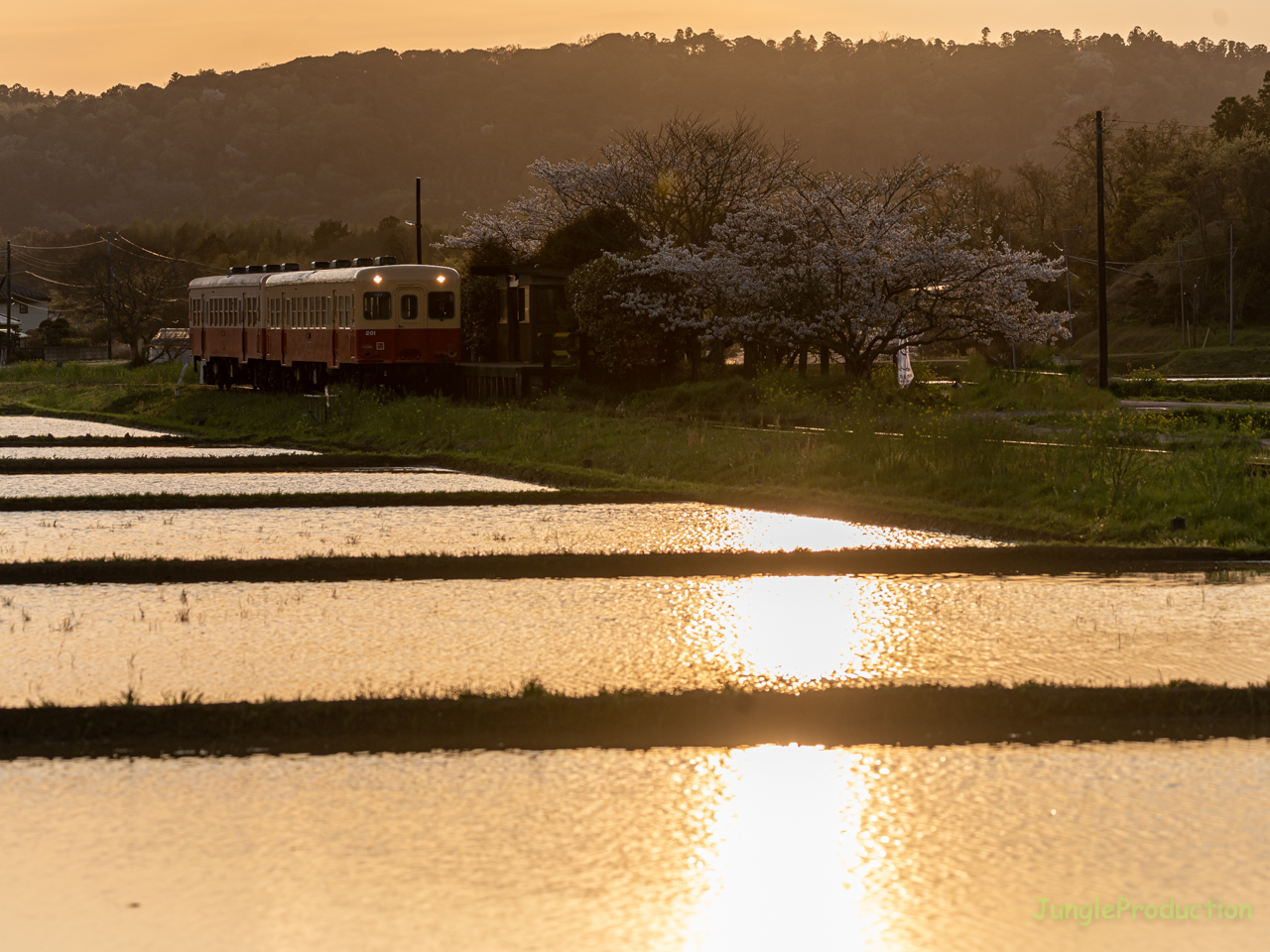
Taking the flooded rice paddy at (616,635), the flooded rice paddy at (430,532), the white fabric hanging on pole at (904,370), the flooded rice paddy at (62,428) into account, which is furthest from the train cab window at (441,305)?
the flooded rice paddy at (616,635)

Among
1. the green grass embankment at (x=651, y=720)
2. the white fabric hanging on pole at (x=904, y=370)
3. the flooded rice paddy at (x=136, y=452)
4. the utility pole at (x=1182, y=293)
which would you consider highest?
the utility pole at (x=1182, y=293)

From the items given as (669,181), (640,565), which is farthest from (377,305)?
(640,565)

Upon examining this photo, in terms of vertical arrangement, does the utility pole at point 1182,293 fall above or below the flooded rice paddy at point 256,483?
above

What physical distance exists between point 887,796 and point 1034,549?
24.8ft

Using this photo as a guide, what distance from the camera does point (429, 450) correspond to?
29266mm

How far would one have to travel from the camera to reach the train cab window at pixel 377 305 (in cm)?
3906

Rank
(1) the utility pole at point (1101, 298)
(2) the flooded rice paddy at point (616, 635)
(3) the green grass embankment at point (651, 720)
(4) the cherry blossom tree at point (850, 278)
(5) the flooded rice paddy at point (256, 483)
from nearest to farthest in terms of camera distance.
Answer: (3) the green grass embankment at point (651, 720)
(2) the flooded rice paddy at point (616, 635)
(5) the flooded rice paddy at point (256, 483)
(4) the cherry blossom tree at point (850, 278)
(1) the utility pole at point (1101, 298)

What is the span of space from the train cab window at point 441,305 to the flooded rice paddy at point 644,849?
33742mm

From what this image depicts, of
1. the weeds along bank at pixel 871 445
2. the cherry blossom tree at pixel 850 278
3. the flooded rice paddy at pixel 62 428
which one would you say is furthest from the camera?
the flooded rice paddy at pixel 62 428

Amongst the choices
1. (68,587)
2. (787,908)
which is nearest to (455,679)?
(787,908)

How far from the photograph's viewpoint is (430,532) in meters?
16.1

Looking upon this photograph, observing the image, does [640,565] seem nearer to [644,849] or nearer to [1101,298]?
[644,849]

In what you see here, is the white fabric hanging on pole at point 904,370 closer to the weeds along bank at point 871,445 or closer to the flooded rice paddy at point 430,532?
the weeds along bank at point 871,445

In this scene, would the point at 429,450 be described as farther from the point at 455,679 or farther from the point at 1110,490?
the point at 455,679
